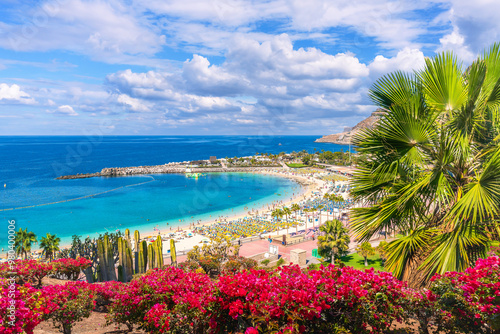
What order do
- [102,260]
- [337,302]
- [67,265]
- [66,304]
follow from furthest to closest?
[102,260], [67,265], [66,304], [337,302]

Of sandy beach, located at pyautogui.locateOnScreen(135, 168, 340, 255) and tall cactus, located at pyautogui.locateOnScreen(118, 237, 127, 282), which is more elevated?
tall cactus, located at pyautogui.locateOnScreen(118, 237, 127, 282)

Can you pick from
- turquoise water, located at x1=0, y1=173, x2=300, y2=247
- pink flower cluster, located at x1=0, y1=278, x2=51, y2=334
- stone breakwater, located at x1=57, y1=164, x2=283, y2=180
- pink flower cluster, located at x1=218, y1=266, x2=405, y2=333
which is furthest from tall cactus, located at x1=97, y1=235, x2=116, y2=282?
stone breakwater, located at x1=57, y1=164, x2=283, y2=180

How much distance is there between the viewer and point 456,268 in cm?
416

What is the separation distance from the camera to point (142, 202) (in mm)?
57656

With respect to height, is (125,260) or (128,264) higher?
(125,260)

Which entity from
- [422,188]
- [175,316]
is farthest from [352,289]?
[175,316]

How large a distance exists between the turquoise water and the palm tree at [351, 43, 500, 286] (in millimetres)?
38991

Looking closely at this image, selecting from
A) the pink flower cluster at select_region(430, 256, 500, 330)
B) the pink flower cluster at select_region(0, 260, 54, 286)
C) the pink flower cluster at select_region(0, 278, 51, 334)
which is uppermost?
the pink flower cluster at select_region(430, 256, 500, 330)

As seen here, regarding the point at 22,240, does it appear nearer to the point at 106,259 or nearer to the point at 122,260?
the point at 106,259

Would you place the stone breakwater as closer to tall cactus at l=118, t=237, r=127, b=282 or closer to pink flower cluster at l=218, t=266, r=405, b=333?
tall cactus at l=118, t=237, r=127, b=282

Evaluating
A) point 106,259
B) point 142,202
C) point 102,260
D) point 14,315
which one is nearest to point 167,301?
point 14,315

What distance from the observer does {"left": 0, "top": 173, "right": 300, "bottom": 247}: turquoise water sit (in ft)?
144

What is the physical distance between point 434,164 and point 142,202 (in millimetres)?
58940

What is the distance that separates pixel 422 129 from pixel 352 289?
103 inches
